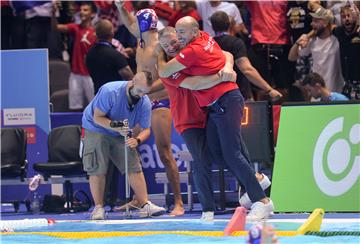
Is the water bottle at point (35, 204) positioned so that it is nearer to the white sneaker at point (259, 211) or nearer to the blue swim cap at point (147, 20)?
the blue swim cap at point (147, 20)

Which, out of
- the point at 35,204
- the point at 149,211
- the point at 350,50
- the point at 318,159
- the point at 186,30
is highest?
the point at 186,30

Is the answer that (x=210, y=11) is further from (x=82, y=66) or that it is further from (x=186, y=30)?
(x=186, y=30)

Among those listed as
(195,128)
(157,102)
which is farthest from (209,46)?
(157,102)

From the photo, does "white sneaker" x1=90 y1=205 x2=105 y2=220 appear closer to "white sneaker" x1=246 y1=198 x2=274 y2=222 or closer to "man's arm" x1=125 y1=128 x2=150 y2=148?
"man's arm" x1=125 y1=128 x2=150 y2=148

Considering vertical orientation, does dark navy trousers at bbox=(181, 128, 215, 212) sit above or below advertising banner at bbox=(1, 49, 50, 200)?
below

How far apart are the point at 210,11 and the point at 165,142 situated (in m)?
2.58

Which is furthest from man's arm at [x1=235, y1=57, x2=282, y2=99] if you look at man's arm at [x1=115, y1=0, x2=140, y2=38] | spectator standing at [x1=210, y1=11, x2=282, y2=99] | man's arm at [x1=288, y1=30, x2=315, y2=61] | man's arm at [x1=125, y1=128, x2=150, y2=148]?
man's arm at [x1=125, y1=128, x2=150, y2=148]

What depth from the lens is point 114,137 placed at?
10.6 metres

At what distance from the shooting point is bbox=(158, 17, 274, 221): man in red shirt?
898 centimetres

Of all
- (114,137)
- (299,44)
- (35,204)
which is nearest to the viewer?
(114,137)

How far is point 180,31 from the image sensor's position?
926 cm

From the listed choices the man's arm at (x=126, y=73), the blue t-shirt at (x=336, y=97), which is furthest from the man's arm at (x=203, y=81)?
the man's arm at (x=126, y=73)

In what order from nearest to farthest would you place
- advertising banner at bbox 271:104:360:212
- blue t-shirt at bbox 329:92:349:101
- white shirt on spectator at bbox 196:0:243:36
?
1. advertising banner at bbox 271:104:360:212
2. blue t-shirt at bbox 329:92:349:101
3. white shirt on spectator at bbox 196:0:243:36

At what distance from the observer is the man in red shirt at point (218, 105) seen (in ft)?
29.5
